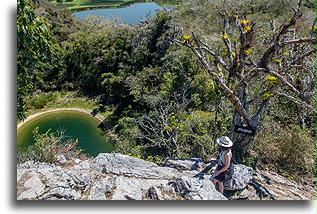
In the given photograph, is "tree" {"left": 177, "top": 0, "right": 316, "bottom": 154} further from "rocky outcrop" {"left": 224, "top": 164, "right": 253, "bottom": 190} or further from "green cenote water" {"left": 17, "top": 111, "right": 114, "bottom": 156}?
"green cenote water" {"left": 17, "top": 111, "right": 114, "bottom": 156}

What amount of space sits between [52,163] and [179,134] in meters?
4.37

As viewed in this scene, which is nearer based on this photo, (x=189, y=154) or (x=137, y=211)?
(x=137, y=211)

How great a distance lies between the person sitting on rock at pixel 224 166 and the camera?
3297 mm

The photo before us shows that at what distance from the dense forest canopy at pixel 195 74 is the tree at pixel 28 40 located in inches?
0.5

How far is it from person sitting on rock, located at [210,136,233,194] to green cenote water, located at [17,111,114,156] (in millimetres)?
9074

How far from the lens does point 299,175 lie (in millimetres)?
4195

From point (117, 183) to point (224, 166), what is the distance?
1552 millimetres

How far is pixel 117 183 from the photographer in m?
3.22

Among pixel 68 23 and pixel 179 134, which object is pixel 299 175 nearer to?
pixel 179 134

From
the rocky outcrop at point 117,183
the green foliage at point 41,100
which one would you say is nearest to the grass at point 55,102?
the green foliage at point 41,100

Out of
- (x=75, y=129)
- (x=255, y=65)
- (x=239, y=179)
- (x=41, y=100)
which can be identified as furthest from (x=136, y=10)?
(x=41, y=100)

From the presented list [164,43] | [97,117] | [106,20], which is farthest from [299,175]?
[106,20]

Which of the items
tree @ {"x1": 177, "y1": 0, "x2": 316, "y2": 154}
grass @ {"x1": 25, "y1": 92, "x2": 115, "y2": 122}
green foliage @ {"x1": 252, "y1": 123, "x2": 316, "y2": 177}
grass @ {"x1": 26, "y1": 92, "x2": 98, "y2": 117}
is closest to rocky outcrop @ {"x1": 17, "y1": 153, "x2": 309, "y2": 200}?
green foliage @ {"x1": 252, "y1": 123, "x2": 316, "y2": 177}

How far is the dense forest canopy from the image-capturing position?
11.8 ft
